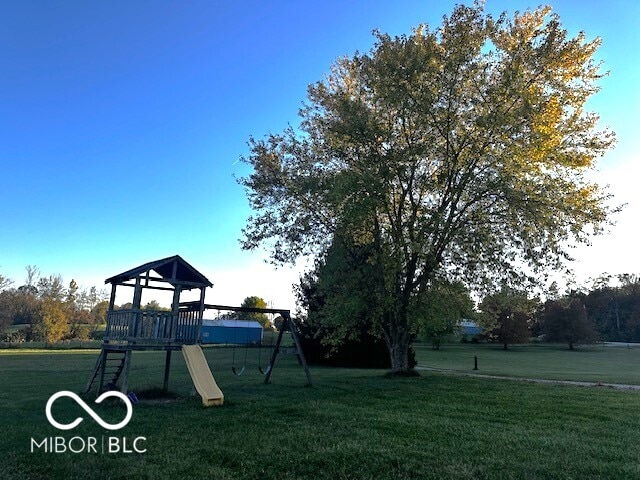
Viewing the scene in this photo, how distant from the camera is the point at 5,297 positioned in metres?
54.5

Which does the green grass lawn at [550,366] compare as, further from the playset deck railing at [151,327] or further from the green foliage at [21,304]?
the green foliage at [21,304]

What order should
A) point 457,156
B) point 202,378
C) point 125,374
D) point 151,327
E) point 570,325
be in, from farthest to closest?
1. point 570,325
2. point 457,156
3. point 151,327
4. point 125,374
5. point 202,378

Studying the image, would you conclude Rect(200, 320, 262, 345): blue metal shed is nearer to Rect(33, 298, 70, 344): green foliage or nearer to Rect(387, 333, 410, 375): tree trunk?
Rect(33, 298, 70, 344): green foliage

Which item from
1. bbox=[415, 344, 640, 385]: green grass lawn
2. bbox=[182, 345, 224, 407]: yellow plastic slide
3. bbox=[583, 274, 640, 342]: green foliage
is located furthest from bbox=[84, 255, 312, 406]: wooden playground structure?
bbox=[583, 274, 640, 342]: green foliage

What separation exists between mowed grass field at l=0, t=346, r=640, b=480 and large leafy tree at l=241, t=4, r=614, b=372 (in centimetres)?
535

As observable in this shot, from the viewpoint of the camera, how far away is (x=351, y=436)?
7383 millimetres

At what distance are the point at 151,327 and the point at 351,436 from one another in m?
7.55

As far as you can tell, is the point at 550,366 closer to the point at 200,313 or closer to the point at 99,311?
the point at 200,313

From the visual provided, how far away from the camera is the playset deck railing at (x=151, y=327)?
12352mm

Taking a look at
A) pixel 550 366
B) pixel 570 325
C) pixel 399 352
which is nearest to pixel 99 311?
pixel 550 366

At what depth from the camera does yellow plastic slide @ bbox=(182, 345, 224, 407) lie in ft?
35.1

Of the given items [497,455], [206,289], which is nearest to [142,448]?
[497,455]

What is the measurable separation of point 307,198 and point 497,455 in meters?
12.5

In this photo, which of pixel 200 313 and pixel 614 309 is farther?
pixel 614 309
